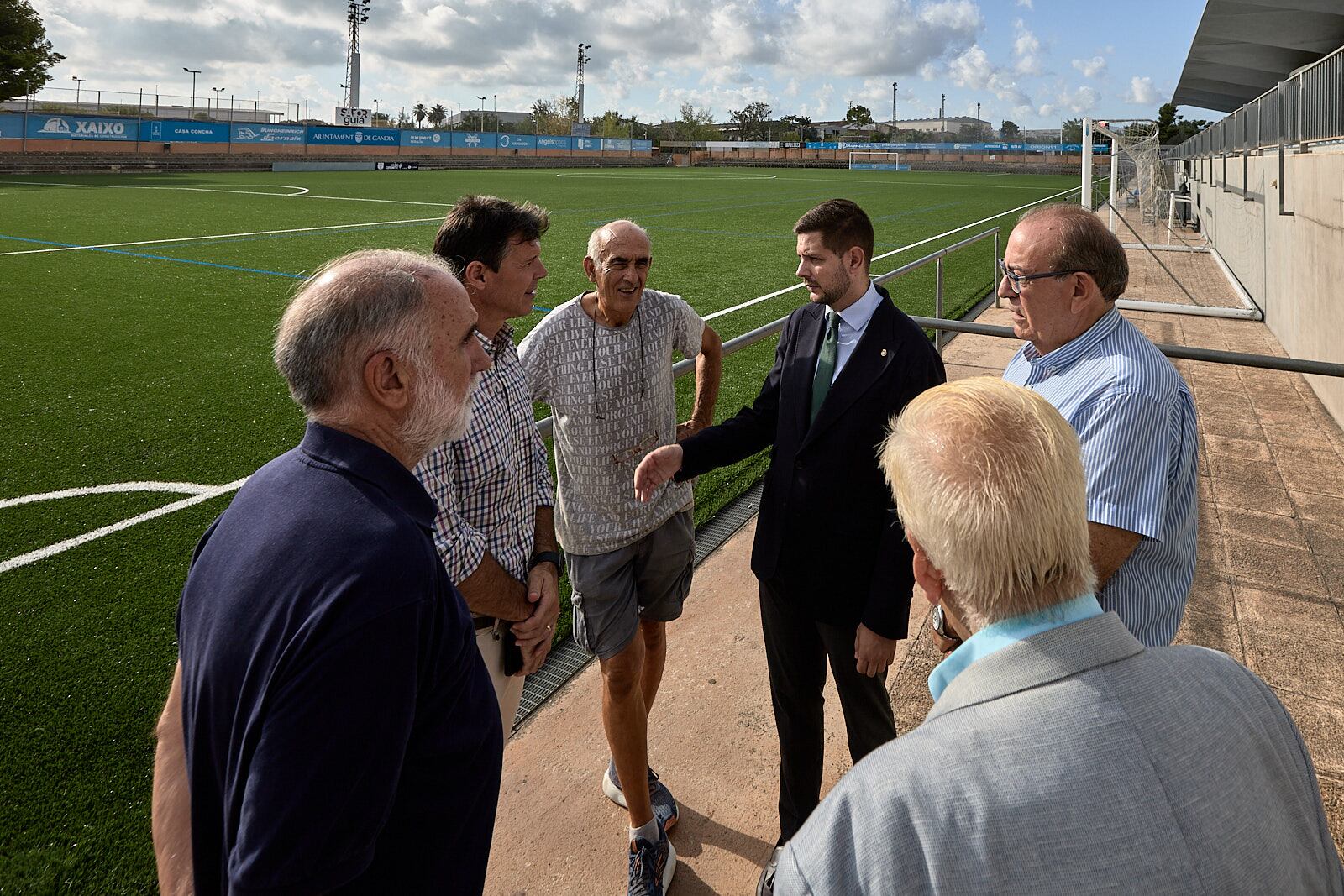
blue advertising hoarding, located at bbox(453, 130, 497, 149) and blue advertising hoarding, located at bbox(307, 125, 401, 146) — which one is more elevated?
blue advertising hoarding, located at bbox(453, 130, 497, 149)

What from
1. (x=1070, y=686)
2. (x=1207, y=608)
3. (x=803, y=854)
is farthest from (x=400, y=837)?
(x=1207, y=608)

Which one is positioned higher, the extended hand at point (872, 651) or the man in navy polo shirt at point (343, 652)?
the man in navy polo shirt at point (343, 652)

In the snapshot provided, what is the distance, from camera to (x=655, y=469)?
275cm

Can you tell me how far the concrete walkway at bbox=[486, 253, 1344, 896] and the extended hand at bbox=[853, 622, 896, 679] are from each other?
709mm

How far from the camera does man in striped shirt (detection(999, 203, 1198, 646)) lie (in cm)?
181

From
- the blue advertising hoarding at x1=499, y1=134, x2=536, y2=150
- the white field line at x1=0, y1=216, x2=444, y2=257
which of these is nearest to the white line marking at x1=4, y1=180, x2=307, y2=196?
the white field line at x1=0, y1=216, x2=444, y2=257

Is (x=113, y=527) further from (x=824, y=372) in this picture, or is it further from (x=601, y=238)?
(x=824, y=372)

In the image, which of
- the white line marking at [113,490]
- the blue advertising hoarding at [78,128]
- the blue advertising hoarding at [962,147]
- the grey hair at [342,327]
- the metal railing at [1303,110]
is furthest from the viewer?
the blue advertising hoarding at [962,147]

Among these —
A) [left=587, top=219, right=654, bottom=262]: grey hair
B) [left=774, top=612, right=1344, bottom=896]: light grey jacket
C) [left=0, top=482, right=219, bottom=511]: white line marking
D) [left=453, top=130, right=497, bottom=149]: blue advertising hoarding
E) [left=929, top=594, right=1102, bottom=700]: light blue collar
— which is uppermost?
[left=453, top=130, right=497, bottom=149]: blue advertising hoarding

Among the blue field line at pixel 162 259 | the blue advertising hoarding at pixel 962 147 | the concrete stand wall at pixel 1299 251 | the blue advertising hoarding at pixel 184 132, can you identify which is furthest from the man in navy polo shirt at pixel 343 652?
the blue advertising hoarding at pixel 962 147

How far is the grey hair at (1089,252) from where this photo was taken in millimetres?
2162

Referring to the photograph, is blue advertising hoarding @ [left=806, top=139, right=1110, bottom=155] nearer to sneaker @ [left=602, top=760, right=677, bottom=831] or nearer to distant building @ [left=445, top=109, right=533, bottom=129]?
distant building @ [left=445, top=109, right=533, bottom=129]

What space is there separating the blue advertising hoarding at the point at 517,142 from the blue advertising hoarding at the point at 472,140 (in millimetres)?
769

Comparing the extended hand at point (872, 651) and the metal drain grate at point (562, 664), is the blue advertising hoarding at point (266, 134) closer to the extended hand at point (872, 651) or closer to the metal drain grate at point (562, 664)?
the metal drain grate at point (562, 664)
